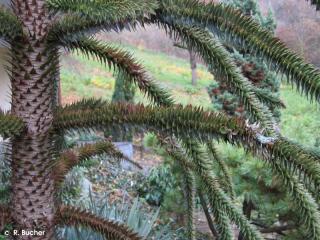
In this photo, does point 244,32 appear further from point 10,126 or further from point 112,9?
point 10,126

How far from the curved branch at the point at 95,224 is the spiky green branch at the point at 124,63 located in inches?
17.1

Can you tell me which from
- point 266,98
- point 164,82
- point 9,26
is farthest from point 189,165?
point 164,82

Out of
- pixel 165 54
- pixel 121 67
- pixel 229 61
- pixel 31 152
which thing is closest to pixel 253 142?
pixel 229 61

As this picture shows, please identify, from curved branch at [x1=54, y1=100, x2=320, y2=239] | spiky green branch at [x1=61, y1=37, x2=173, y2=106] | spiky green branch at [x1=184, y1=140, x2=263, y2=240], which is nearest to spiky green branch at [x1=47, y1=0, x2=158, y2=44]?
spiky green branch at [x1=61, y1=37, x2=173, y2=106]

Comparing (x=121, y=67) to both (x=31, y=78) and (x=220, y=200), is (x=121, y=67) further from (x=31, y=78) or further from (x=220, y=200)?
(x=220, y=200)

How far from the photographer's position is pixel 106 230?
4.78ft

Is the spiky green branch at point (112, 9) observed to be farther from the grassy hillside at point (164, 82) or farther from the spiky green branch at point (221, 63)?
the grassy hillside at point (164, 82)

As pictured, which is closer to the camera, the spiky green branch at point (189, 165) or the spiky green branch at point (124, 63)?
the spiky green branch at point (124, 63)

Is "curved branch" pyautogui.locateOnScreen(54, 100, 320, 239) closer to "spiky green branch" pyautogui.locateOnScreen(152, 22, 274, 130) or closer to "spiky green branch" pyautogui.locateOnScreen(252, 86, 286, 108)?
"spiky green branch" pyautogui.locateOnScreen(152, 22, 274, 130)

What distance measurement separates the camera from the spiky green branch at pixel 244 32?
4.31ft

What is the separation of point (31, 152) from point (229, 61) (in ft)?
2.24

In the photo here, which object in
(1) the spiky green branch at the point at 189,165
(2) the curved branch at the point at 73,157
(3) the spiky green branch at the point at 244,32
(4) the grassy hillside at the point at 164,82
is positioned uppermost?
(3) the spiky green branch at the point at 244,32

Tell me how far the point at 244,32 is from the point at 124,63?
403 mm

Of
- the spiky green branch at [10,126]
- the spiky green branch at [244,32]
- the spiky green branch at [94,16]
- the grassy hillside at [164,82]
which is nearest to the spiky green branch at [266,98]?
the spiky green branch at [244,32]
